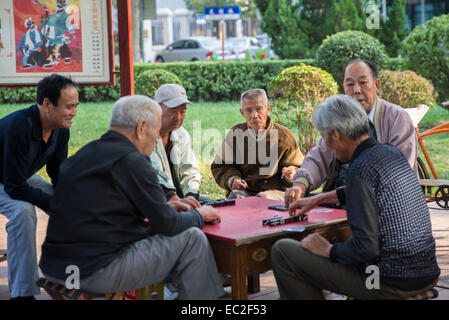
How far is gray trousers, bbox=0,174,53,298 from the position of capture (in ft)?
11.1

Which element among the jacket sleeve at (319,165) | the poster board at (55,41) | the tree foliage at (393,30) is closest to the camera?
the jacket sleeve at (319,165)

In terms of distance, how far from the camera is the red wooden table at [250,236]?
285cm

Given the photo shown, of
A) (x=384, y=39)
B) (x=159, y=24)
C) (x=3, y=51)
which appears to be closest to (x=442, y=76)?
(x=384, y=39)

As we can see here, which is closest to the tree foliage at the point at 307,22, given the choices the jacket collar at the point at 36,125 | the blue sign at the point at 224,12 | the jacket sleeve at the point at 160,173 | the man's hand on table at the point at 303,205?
the blue sign at the point at 224,12

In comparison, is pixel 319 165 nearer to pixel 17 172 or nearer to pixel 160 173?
pixel 160 173

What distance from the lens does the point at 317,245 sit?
9.18 ft

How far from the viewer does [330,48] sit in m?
10.9

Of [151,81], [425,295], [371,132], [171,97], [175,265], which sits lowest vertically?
[425,295]

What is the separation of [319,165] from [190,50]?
21.4m

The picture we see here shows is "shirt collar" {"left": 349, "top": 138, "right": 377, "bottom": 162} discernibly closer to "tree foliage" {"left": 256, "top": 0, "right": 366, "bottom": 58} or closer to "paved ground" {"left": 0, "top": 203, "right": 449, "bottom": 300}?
"paved ground" {"left": 0, "top": 203, "right": 449, "bottom": 300}

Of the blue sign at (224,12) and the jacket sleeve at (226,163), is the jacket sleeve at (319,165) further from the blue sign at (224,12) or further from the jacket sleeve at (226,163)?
the blue sign at (224,12)

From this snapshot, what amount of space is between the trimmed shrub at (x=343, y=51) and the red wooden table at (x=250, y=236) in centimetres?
776

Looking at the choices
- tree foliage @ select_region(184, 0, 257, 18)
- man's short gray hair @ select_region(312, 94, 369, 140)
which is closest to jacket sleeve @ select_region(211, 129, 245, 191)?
man's short gray hair @ select_region(312, 94, 369, 140)

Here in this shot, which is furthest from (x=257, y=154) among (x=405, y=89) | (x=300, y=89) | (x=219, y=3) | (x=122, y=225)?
(x=219, y=3)
